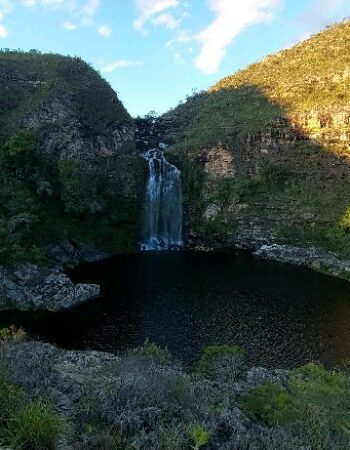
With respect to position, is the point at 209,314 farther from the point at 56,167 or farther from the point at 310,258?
the point at 56,167

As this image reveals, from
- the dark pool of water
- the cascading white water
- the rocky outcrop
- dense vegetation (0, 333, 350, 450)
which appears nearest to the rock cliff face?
the cascading white water

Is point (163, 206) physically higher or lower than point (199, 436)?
higher

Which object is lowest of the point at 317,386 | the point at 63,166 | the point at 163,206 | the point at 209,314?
the point at 209,314

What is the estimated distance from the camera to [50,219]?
168 ft

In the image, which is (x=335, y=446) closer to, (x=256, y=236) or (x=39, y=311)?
(x=39, y=311)

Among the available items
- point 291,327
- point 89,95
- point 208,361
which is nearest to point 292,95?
point 89,95

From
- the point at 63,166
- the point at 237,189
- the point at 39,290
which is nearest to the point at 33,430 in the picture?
the point at 39,290

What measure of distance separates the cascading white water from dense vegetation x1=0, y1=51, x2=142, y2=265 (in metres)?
2.09

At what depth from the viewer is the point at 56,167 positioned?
5519 centimetres

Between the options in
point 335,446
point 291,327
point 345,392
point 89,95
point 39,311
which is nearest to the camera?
point 335,446

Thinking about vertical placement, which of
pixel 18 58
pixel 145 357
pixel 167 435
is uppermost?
pixel 18 58

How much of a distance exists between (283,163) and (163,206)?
52.8 ft

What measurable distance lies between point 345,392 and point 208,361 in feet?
23.0

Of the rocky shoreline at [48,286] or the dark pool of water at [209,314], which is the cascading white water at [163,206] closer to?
the dark pool of water at [209,314]
